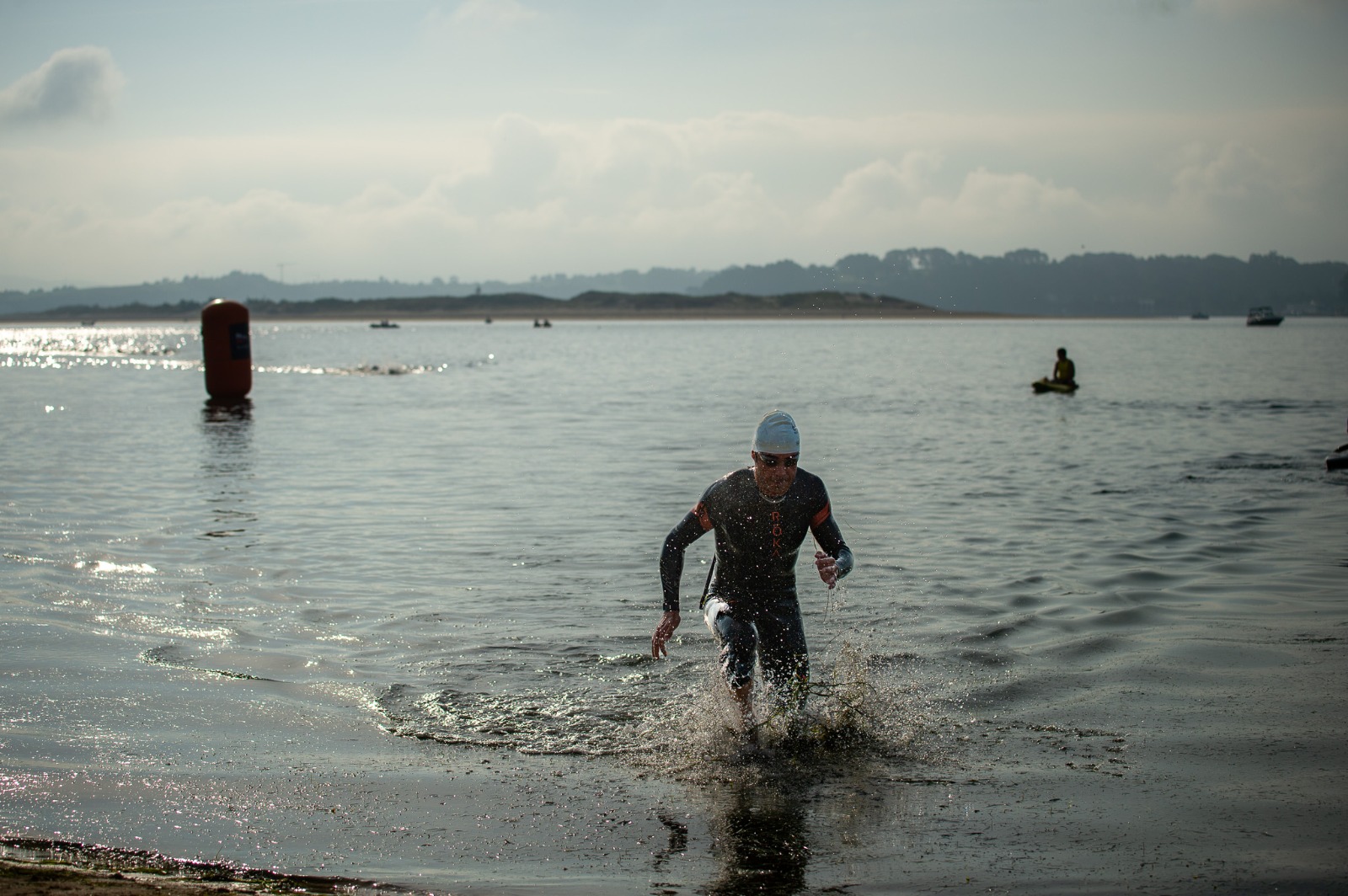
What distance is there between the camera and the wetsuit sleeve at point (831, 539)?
6.59 metres

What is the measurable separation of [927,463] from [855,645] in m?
12.8

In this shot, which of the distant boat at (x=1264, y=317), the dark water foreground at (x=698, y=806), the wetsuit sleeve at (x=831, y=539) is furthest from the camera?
the distant boat at (x=1264, y=317)

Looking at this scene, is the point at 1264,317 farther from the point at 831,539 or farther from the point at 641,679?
the point at 831,539

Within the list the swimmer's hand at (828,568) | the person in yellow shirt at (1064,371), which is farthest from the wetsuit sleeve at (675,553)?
the person in yellow shirt at (1064,371)

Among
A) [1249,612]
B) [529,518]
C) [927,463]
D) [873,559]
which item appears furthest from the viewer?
[927,463]

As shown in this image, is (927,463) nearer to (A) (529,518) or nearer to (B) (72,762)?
(A) (529,518)

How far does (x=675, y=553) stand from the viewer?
22.2 ft

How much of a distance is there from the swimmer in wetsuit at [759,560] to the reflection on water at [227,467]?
8560 mm

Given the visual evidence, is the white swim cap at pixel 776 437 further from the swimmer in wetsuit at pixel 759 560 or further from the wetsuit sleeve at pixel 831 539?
the wetsuit sleeve at pixel 831 539

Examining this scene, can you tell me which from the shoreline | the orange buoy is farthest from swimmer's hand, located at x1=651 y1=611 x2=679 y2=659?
the orange buoy

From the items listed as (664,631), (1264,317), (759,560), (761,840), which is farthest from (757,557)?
(1264,317)

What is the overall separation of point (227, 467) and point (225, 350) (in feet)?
54.8

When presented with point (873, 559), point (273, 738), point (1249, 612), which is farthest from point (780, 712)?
point (873, 559)

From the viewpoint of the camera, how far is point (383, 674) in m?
8.34
